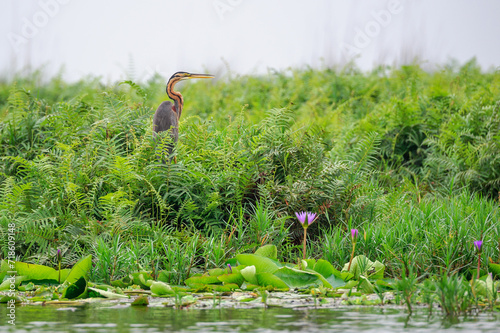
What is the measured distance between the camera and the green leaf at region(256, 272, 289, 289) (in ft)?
18.5

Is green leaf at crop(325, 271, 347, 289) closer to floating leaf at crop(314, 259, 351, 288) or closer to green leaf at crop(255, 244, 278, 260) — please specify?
floating leaf at crop(314, 259, 351, 288)

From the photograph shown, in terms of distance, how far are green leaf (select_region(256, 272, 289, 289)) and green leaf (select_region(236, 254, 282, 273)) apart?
0.23 meters

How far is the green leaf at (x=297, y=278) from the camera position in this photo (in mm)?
5691

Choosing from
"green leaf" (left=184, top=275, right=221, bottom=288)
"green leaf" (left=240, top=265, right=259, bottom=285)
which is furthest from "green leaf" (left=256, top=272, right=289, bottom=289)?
"green leaf" (left=184, top=275, right=221, bottom=288)

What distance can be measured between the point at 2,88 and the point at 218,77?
19.3 ft

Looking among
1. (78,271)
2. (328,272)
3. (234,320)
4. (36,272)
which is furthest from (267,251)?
(36,272)

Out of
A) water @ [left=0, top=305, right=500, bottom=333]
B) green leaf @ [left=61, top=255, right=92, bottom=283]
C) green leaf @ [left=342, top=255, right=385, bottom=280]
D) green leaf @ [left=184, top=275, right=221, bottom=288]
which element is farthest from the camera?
green leaf @ [left=342, top=255, right=385, bottom=280]

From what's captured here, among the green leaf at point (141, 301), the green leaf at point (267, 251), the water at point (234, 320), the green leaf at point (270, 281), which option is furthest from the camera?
the green leaf at point (267, 251)

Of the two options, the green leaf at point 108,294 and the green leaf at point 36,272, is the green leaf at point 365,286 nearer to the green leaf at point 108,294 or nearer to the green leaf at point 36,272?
the green leaf at point 108,294

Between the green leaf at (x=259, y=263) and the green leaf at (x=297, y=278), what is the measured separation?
0.16 meters

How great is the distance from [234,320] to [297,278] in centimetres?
146

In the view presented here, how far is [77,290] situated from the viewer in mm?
5363

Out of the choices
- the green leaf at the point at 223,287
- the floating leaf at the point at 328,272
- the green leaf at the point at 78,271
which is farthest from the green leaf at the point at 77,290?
the floating leaf at the point at 328,272

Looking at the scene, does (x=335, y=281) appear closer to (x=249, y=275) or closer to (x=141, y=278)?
(x=249, y=275)
